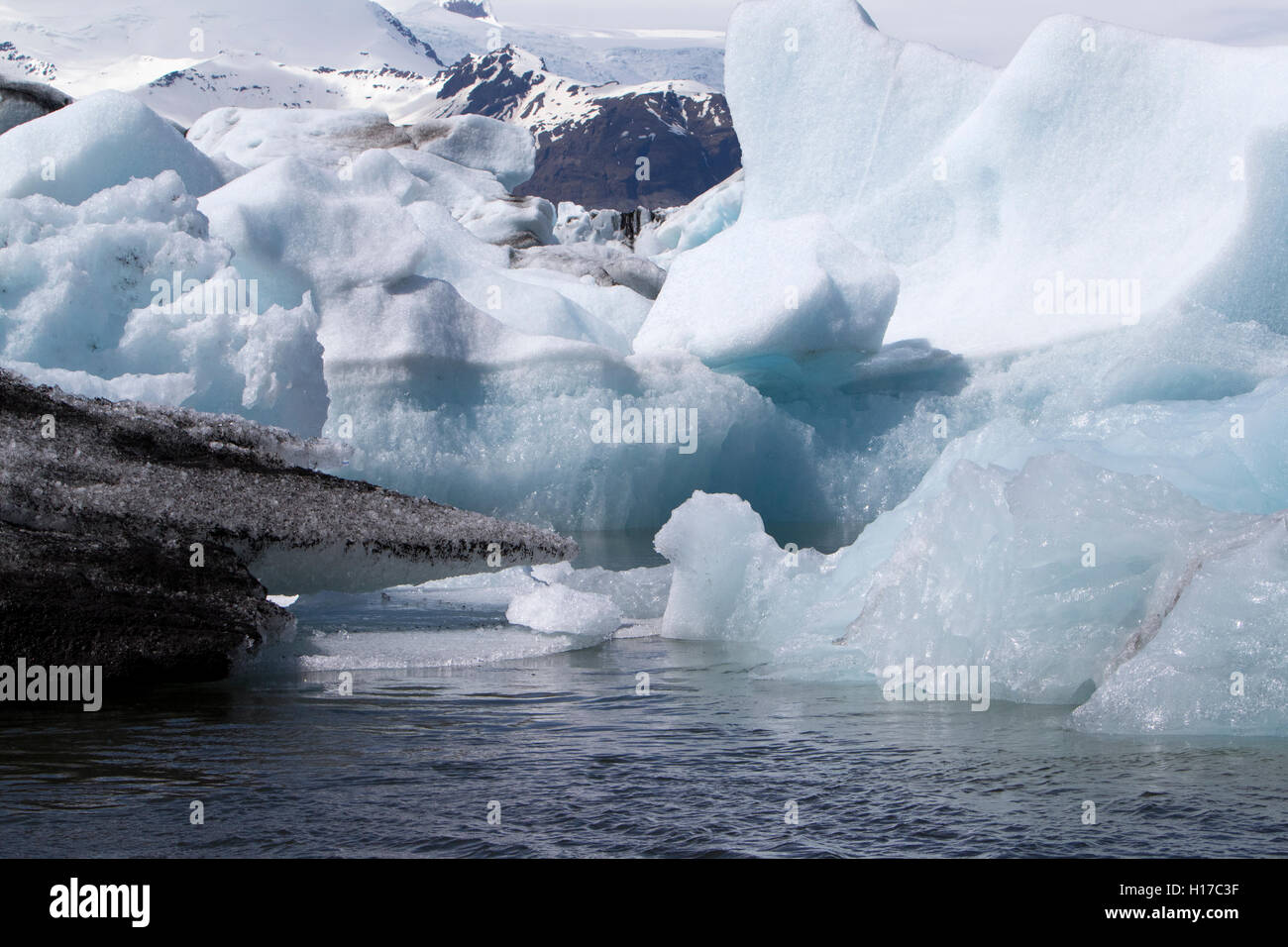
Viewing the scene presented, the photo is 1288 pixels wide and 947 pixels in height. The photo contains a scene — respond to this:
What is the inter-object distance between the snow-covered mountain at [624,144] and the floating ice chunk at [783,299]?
3135 inches

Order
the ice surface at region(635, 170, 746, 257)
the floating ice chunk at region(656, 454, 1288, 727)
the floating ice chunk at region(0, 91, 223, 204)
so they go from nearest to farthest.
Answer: the floating ice chunk at region(656, 454, 1288, 727) → the floating ice chunk at region(0, 91, 223, 204) → the ice surface at region(635, 170, 746, 257)

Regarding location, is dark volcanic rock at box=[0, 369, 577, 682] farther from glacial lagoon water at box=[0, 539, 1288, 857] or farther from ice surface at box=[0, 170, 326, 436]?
ice surface at box=[0, 170, 326, 436]

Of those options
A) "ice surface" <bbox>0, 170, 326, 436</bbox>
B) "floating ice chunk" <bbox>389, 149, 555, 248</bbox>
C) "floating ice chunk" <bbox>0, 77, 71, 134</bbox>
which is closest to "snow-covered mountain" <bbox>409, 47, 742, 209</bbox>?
"floating ice chunk" <bbox>389, 149, 555, 248</bbox>

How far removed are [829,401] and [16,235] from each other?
290 inches

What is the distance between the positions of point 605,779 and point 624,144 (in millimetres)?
96253

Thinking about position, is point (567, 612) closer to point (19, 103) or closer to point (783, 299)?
point (783, 299)

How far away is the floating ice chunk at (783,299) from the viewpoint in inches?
436

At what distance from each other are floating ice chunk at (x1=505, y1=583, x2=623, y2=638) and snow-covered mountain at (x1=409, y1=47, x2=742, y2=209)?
280 ft

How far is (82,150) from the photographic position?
928 cm

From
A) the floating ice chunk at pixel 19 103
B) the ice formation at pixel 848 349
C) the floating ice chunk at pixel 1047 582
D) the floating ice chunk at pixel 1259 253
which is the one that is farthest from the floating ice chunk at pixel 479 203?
the floating ice chunk at pixel 1047 582

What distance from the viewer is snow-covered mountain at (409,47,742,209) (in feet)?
310

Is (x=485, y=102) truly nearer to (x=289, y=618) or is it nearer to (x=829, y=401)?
(x=829, y=401)

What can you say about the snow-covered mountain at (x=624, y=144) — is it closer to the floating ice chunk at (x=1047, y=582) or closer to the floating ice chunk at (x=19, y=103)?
the floating ice chunk at (x=19, y=103)
